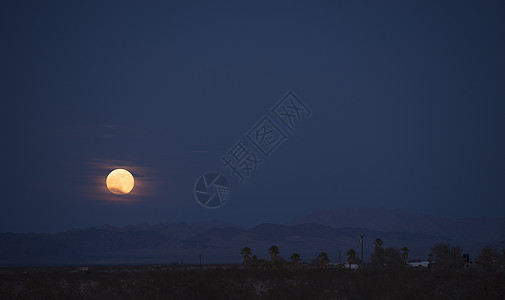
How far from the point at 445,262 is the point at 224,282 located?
47912 millimetres

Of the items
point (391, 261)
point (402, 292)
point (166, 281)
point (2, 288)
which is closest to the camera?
point (402, 292)

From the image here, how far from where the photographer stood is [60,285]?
5844cm

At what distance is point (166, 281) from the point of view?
59781 mm

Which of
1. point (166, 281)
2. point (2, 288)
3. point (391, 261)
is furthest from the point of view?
point (391, 261)

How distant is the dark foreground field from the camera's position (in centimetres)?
5494

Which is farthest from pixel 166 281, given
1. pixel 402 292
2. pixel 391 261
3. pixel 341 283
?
pixel 391 261

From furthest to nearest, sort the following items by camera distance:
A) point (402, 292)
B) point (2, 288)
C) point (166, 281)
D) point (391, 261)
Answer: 1. point (391, 261)
2. point (166, 281)
3. point (2, 288)
4. point (402, 292)

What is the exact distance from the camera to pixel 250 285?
60906mm

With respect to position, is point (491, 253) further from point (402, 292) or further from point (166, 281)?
point (166, 281)

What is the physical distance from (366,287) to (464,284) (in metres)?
10.8

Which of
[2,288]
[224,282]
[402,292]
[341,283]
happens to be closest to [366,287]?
[341,283]

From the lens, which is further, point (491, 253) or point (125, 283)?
point (491, 253)

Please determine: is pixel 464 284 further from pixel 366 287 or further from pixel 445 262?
pixel 445 262

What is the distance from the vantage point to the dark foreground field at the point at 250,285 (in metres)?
54.9
